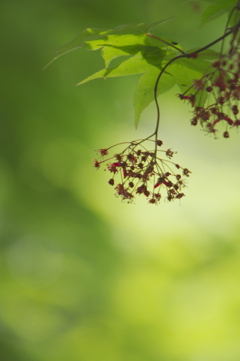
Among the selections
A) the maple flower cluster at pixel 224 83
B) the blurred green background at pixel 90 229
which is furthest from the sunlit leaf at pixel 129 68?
the blurred green background at pixel 90 229

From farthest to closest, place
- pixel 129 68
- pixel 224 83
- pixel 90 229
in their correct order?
pixel 90 229 < pixel 129 68 < pixel 224 83

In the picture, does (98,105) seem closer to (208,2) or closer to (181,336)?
(181,336)

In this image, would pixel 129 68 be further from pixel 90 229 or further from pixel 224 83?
pixel 90 229

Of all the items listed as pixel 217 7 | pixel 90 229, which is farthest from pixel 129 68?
pixel 90 229

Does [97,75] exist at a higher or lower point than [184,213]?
lower

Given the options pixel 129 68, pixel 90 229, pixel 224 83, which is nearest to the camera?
pixel 224 83

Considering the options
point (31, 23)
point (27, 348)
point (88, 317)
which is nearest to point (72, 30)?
point (31, 23)

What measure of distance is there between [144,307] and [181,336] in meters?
0.21

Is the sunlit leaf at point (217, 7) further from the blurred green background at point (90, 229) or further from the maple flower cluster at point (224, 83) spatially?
the blurred green background at point (90, 229)

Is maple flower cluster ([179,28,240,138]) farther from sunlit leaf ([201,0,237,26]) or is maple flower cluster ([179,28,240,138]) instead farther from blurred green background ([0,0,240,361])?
blurred green background ([0,0,240,361])

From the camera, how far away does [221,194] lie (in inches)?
86.5

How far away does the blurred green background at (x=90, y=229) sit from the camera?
2.19 metres

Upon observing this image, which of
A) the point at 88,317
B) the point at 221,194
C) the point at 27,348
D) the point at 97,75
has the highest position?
the point at 221,194

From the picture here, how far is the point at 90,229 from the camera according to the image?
7.53 ft
